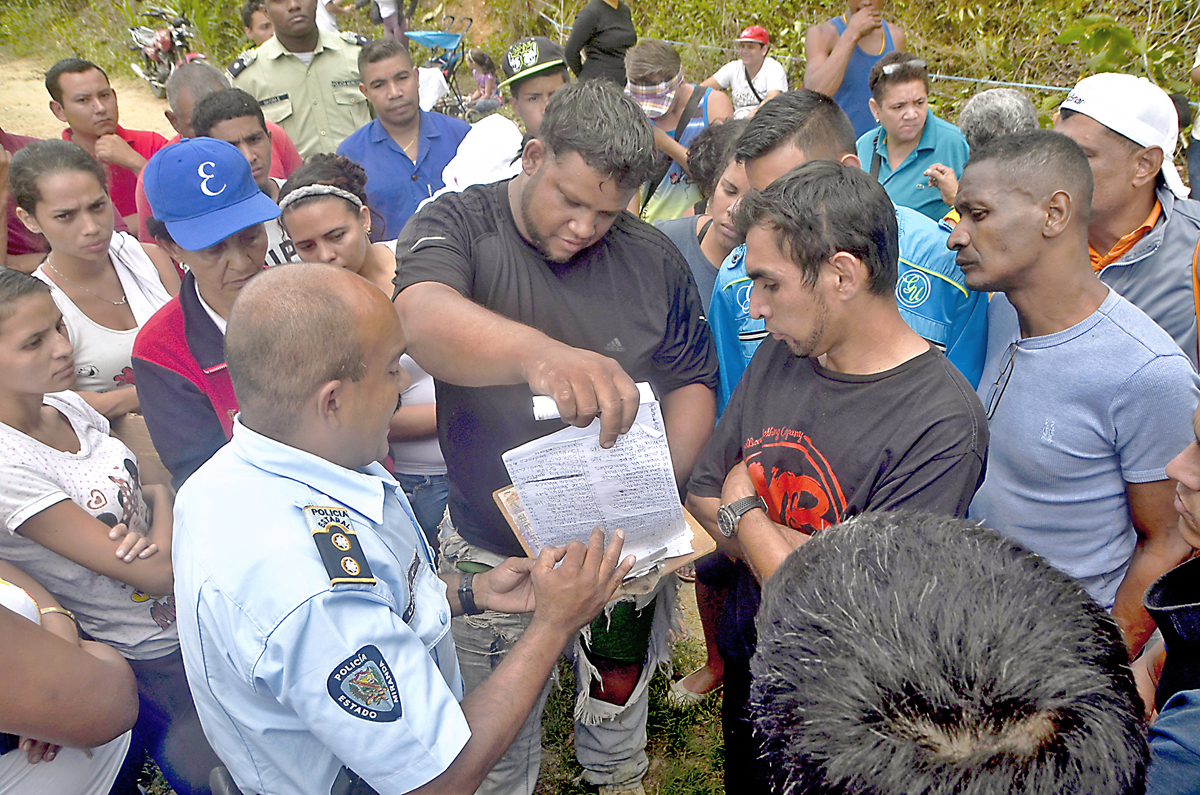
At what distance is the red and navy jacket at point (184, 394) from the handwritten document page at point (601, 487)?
119cm

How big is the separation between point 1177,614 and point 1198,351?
Result: 5.74ft

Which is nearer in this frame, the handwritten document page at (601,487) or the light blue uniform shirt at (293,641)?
the light blue uniform shirt at (293,641)

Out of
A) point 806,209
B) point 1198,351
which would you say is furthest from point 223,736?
point 1198,351

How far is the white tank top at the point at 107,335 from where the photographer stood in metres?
2.93

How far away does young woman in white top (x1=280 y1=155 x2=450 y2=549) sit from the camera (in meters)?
2.77

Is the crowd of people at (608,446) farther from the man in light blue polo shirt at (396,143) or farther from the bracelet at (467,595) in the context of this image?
the man in light blue polo shirt at (396,143)

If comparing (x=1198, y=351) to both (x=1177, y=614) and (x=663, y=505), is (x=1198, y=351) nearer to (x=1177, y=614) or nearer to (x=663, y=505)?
(x=1177, y=614)

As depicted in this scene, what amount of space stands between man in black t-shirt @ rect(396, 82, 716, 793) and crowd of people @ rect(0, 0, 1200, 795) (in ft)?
0.04

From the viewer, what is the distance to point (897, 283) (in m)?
2.39

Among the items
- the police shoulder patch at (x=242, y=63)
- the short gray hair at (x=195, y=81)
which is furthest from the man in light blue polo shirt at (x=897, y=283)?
the police shoulder patch at (x=242, y=63)

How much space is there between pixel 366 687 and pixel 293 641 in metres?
0.14

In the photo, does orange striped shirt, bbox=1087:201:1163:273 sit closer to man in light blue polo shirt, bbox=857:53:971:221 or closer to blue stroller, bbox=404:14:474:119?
man in light blue polo shirt, bbox=857:53:971:221

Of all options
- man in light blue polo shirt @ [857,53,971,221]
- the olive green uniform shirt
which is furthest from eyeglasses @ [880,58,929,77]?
the olive green uniform shirt

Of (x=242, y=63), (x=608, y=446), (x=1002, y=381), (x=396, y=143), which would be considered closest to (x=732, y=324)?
(x=1002, y=381)
